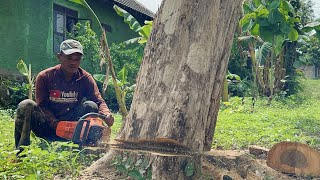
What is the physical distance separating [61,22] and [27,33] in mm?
1644

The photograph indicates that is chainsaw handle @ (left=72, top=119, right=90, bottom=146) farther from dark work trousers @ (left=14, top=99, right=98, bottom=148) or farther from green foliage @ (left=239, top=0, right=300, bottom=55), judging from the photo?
green foliage @ (left=239, top=0, right=300, bottom=55)

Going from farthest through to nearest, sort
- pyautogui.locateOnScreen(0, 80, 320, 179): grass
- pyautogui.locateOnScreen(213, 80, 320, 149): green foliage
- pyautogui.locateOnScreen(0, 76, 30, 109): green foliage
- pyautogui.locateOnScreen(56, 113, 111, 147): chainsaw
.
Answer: pyautogui.locateOnScreen(0, 76, 30, 109): green foliage < pyautogui.locateOnScreen(213, 80, 320, 149): green foliage < pyautogui.locateOnScreen(56, 113, 111, 147): chainsaw < pyautogui.locateOnScreen(0, 80, 320, 179): grass

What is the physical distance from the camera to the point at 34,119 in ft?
13.1

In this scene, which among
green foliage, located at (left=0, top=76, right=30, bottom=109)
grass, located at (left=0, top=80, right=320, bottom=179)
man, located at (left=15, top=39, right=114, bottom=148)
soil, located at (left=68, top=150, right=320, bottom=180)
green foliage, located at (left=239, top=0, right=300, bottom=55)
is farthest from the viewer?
green foliage, located at (left=0, top=76, right=30, bottom=109)

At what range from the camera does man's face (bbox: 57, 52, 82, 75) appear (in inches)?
163

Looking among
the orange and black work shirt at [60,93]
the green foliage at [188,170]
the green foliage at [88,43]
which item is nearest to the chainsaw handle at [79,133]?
the orange and black work shirt at [60,93]

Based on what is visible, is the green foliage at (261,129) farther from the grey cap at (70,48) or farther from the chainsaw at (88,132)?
the grey cap at (70,48)

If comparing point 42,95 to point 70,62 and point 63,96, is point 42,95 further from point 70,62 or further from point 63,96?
point 70,62

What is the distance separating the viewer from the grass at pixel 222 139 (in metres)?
2.71

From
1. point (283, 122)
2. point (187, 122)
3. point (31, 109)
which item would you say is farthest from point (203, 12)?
point (283, 122)

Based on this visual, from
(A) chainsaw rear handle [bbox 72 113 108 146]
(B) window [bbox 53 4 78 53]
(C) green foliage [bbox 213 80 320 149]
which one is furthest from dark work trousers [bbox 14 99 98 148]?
(B) window [bbox 53 4 78 53]

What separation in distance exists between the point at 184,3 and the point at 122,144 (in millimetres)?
1121

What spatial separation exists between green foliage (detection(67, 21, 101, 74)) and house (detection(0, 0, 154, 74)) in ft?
1.43

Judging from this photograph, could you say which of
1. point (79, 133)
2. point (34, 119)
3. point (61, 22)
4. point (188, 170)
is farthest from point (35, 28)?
point (188, 170)
